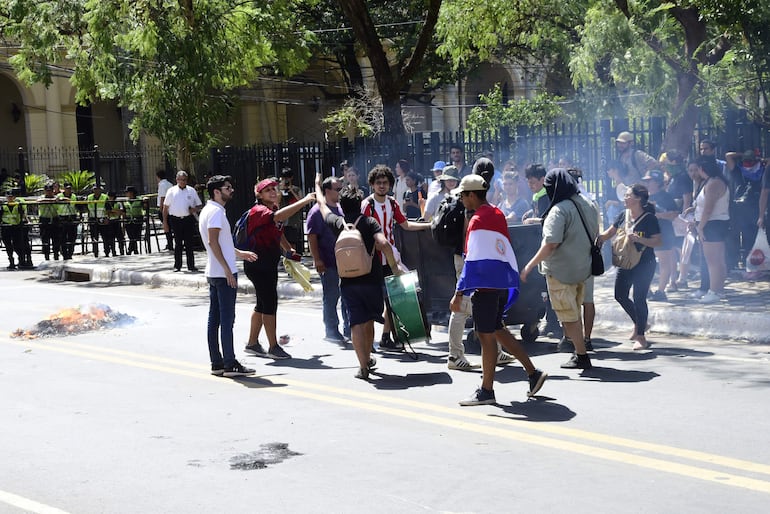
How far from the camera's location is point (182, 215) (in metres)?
18.9

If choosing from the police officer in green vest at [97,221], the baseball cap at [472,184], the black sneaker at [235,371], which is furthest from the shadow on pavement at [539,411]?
the police officer in green vest at [97,221]

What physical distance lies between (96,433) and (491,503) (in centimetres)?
321

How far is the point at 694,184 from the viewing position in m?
14.1

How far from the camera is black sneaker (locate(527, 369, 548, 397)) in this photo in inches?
324

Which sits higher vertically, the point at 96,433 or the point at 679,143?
the point at 679,143

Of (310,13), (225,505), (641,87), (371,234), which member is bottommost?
(225,505)

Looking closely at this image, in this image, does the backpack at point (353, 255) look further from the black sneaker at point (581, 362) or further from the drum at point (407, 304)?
the black sneaker at point (581, 362)

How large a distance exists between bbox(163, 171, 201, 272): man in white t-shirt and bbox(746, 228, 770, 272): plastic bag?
30.1ft

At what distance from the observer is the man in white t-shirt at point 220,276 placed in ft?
31.7

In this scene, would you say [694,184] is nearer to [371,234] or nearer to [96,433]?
[371,234]

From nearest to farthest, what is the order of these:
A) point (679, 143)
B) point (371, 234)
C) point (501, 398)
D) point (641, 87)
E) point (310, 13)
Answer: point (501, 398) < point (371, 234) < point (679, 143) < point (641, 87) < point (310, 13)

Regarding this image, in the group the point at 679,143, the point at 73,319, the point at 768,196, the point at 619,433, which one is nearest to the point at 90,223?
the point at 73,319

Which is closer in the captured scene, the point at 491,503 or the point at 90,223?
the point at 491,503

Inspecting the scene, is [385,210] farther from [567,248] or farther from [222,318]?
[567,248]
